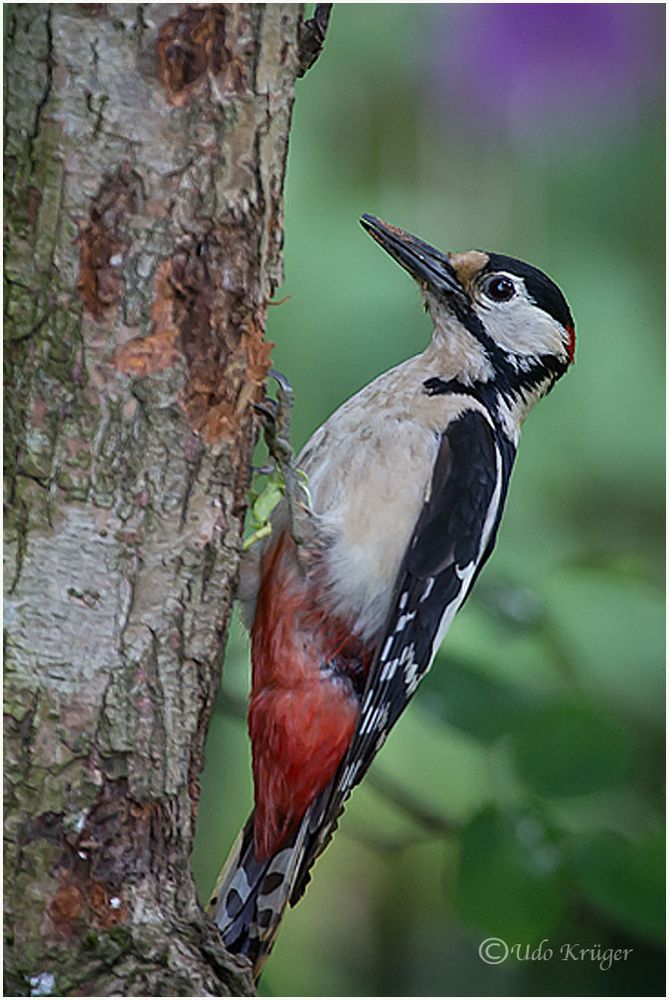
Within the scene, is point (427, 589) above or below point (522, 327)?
below

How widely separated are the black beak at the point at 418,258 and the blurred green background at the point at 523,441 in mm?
360

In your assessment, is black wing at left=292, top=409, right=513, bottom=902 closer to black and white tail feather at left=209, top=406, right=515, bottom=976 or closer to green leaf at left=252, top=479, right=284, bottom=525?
black and white tail feather at left=209, top=406, right=515, bottom=976

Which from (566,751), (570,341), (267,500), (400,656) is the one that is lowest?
(566,751)

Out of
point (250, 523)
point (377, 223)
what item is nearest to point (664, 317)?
point (377, 223)

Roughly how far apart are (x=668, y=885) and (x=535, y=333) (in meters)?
0.98

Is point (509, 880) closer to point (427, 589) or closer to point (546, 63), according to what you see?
point (427, 589)

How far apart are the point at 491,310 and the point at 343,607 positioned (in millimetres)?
616

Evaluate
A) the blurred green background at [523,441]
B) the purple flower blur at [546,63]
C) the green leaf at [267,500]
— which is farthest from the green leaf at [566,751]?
the purple flower blur at [546,63]

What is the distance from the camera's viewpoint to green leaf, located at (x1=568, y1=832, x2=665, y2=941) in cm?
212

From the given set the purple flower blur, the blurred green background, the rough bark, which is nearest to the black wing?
the blurred green background

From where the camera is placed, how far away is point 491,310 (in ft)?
7.41

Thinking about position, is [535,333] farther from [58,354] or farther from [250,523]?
[58,354]

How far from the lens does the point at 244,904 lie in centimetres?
198

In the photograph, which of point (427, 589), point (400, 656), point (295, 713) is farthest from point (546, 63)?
point (295, 713)
